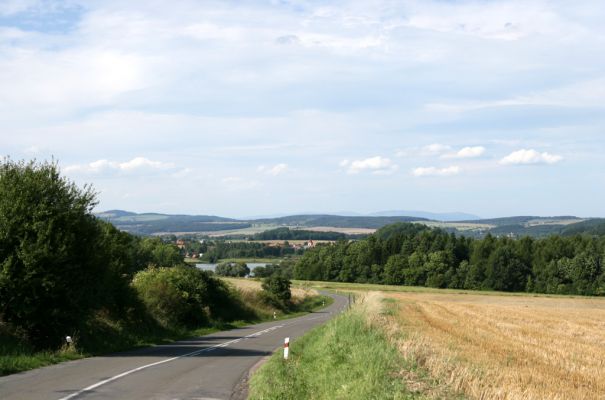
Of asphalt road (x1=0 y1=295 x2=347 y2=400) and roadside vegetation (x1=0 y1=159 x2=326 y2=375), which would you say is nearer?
asphalt road (x1=0 y1=295 x2=347 y2=400)

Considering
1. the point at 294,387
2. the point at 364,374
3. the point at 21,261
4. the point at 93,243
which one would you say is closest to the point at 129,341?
the point at 93,243

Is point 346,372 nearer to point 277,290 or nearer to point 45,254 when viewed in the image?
point 45,254

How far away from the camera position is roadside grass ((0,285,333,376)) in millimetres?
19406

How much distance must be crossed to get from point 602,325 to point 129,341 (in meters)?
24.3

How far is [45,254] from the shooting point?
874 inches

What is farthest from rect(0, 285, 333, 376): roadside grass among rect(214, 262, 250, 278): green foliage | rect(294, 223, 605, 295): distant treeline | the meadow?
rect(214, 262, 250, 278): green foliage

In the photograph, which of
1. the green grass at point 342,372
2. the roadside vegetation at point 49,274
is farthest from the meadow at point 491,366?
the roadside vegetation at point 49,274

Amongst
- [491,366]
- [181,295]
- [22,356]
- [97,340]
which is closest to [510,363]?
[491,366]

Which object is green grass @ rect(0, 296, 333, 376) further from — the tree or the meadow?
the meadow

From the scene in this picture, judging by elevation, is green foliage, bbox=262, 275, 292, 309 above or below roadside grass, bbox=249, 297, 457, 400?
below

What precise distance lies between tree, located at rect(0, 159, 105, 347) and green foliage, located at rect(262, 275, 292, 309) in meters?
45.3

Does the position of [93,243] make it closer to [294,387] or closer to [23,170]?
[23,170]

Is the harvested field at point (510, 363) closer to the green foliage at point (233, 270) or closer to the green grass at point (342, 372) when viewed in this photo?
the green grass at point (342, 372)

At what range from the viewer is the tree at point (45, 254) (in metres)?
22.0
